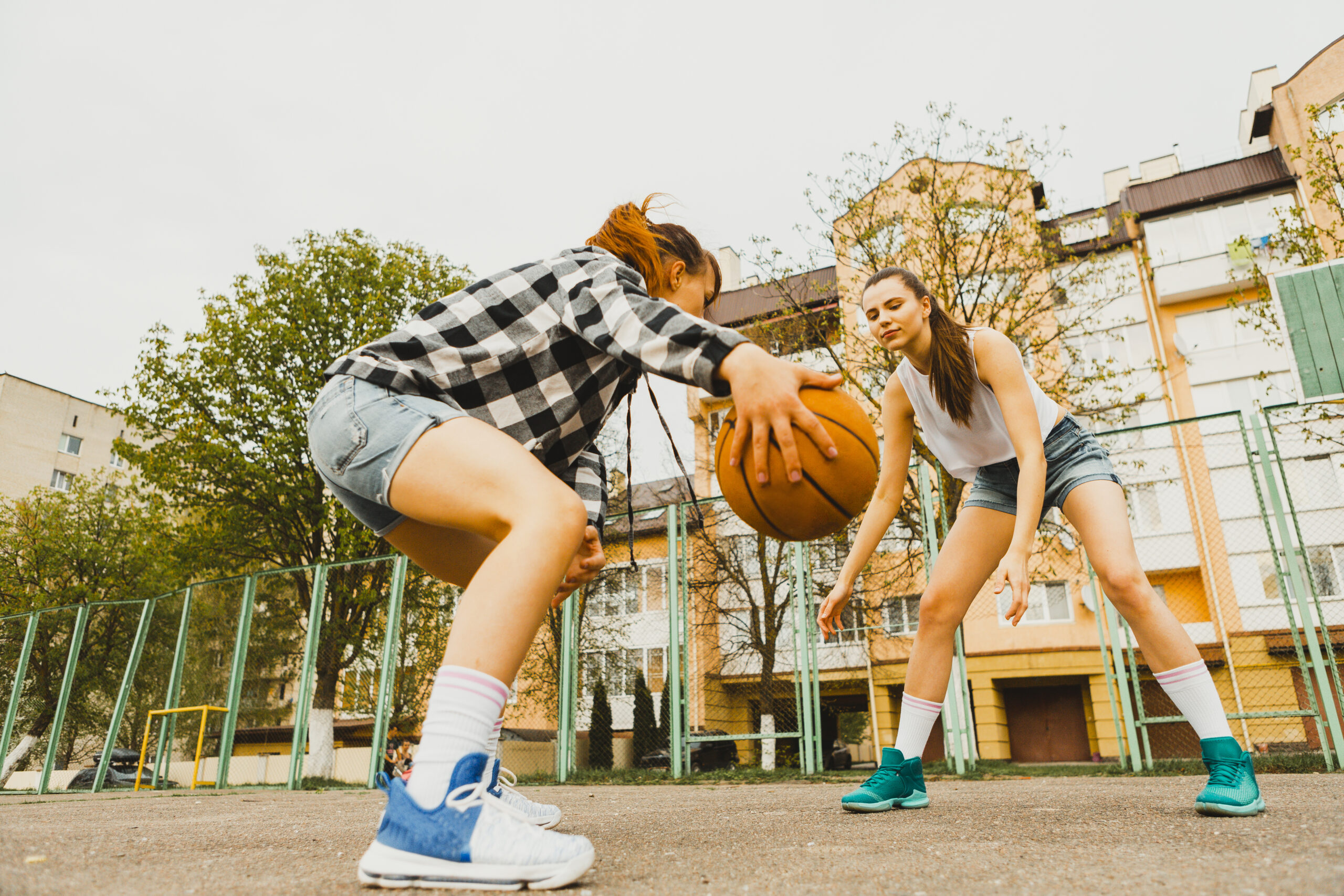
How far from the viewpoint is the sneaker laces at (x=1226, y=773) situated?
2.47 metres

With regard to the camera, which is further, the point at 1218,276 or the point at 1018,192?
the point at 1218,276

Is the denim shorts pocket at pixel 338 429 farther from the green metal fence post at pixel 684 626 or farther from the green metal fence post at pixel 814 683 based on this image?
the green metal fence post at pixel 684 626

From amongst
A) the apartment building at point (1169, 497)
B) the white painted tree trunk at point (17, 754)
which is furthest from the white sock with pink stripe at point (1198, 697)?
the white painted tree trunk at point (17, 754)

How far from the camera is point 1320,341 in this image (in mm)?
10797

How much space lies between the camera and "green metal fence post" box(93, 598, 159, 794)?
11.3 metres

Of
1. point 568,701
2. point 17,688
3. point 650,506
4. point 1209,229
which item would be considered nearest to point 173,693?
point 17,688

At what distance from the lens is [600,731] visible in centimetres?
1158

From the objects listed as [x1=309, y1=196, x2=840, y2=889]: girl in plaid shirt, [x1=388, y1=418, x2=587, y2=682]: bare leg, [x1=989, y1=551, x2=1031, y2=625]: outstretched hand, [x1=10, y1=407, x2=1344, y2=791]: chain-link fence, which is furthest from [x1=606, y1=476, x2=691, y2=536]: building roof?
[x1=388, y1=418, x2=587, y2=682]: bare leg

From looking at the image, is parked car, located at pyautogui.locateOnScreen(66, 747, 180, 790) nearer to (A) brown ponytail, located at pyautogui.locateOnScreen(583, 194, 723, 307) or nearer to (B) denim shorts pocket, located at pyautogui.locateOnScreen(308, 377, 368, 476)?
(B) denim shorts pocket, located at pyautogui.locateOnScreen(308, 377, 368, 476)

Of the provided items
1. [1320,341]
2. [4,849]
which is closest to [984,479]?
[4,849]

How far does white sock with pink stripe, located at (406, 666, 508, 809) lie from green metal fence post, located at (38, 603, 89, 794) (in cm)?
1293

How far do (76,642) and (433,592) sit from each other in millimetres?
5396

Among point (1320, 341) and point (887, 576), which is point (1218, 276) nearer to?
point (1320, 341)

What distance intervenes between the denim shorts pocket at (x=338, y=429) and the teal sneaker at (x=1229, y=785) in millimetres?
2484
